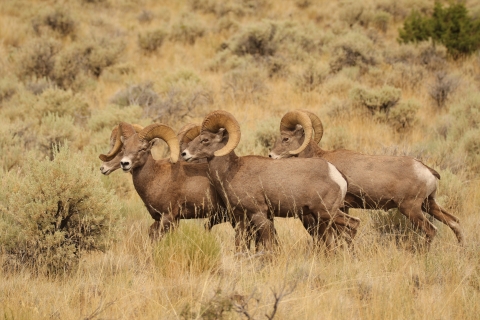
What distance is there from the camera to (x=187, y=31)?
2084 centimetres

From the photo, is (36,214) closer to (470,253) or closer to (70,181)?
(70,181)

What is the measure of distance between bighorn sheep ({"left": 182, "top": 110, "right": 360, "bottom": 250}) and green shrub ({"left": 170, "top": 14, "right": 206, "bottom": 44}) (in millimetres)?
14606

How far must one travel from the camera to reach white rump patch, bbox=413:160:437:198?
6.64 metres

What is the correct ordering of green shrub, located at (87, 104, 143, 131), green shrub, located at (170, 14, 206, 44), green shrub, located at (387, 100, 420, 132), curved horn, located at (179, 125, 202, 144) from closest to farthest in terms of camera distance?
1. curved horn, located at (179, 125, 202, 144)
2. green shrub, located at (87, 104, 143, 131)
3. green shrub, located at (387, 100, 420, 132)
4. green shrub, located at (170, 14, 206, 44)

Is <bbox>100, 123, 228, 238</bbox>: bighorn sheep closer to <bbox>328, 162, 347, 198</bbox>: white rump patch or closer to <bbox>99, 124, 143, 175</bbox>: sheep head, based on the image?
<bbox>99, 124, 143, 175</bbox>: sheep head

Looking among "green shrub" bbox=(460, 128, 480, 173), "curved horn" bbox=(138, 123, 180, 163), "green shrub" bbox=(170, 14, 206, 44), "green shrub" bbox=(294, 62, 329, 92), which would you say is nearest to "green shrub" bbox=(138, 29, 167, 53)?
"green shrub" bbox=(170, 14, 206, 44)

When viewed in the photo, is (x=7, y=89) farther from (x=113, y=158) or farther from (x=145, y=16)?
(x=145, y=16)

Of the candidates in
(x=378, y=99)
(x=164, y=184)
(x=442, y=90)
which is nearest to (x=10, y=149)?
(x=164, y=184)

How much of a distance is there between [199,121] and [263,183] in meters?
6.87

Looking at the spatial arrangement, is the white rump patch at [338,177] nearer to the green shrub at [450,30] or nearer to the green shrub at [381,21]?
the green shrub at [450,30]

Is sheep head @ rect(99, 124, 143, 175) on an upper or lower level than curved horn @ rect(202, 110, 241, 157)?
lower

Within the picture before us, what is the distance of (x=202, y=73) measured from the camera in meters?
17.1

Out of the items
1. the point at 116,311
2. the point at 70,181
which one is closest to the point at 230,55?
the point at 70,181

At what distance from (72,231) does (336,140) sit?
6339mm
